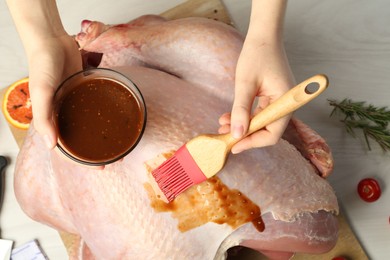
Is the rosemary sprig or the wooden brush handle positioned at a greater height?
the wooden brush handle

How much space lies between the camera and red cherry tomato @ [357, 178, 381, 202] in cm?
140

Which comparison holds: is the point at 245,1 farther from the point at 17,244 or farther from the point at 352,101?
the point at 17,244

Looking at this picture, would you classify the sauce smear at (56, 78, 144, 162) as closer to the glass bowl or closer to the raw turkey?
the glass bowl

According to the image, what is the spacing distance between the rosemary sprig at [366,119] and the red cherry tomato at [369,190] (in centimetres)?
10

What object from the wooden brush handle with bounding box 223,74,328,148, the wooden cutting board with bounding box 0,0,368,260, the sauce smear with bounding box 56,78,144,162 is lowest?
the wooden cutting board with bounding box 0,0,368,260

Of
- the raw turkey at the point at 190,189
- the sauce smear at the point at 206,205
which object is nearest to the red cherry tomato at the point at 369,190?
the raw turkey at the point at 190,189

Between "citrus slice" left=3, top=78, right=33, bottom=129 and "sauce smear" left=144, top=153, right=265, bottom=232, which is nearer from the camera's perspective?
"sauce smear" left=144, top=153, right=265, bottom=232

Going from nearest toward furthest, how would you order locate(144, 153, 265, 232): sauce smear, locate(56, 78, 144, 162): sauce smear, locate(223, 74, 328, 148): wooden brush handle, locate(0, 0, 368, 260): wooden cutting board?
locate(223, 74, 328, 148): wooden brush handle, locate(56, 78, 144, 162): sauce smear, locate(144, 153, 265, 232): sauce smear, locate(0, 0, 368, 260): wooden cutting board

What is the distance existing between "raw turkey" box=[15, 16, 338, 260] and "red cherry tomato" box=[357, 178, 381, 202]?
28 centimetres

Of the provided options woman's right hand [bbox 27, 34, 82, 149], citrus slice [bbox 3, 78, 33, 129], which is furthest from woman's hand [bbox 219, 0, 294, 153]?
citrus slice [bbox 3, 78, 33, 129]

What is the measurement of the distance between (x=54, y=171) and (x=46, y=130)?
0.25 m

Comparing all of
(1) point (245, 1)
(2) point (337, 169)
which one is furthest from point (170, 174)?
(1) point (245, 1)

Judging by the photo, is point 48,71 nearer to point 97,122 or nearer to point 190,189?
point 97,122

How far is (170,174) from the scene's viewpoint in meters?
0.95
